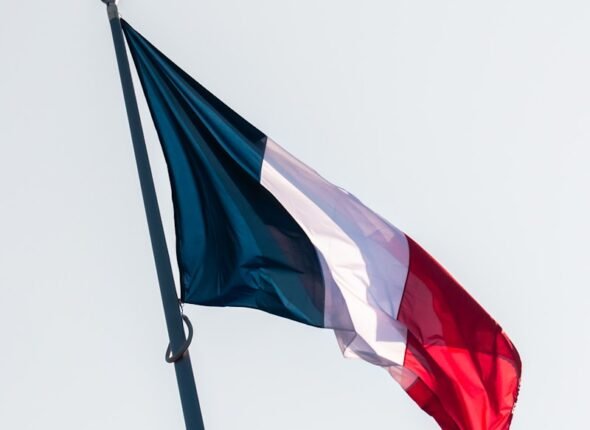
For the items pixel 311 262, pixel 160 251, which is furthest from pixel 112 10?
pixel 311 262

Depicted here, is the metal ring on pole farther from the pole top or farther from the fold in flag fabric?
the pole top

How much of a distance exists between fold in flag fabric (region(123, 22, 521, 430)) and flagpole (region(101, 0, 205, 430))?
46 centimetres

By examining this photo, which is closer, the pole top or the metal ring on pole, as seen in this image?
the metal ring on pole

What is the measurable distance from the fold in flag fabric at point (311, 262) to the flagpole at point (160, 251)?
0.46m

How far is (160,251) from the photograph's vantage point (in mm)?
11398

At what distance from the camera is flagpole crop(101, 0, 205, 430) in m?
10.9

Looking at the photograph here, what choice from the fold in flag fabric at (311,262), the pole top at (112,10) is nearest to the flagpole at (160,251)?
the pole top at (112,10)

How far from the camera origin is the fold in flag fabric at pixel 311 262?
41.4ft

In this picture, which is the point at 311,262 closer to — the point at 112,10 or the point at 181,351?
the point at 181,351

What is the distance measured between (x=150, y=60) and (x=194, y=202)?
166 centimetres

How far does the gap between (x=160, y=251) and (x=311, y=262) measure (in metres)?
2.24

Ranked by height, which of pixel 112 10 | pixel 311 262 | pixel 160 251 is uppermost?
pixel 112 10

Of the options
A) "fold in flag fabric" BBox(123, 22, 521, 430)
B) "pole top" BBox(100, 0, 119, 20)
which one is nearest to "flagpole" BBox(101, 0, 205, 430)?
"pole top" BBox(100, 0, 119, 20)

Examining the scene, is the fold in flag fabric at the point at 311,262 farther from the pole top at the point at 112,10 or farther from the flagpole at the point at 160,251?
the flagpole at the point at 160,251
